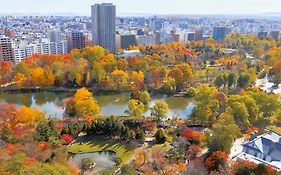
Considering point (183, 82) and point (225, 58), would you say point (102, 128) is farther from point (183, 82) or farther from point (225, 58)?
point (225, 58)

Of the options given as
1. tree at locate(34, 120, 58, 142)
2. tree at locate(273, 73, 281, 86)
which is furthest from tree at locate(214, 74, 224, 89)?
tree at locate(34, 120, 58, 142)

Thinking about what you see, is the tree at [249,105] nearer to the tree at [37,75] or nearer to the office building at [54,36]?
the tree at [37,75]

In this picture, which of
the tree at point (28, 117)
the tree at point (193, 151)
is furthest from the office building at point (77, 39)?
the tree at point (193, 151)

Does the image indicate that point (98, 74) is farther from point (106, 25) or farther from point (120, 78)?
point (106, 25)

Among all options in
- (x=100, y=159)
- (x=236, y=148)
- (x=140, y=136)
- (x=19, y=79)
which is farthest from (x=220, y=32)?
(x=100, y=159)

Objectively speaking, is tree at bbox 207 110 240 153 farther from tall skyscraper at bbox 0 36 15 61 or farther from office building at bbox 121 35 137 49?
office building at bbox 121 35 137 49

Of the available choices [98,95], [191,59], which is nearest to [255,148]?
[98,95]
